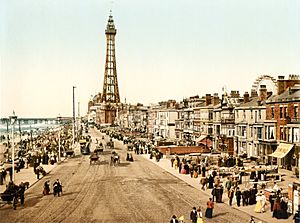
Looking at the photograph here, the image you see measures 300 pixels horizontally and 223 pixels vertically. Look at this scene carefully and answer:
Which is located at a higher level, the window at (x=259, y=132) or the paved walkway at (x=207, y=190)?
the window at (x=259, y=132)

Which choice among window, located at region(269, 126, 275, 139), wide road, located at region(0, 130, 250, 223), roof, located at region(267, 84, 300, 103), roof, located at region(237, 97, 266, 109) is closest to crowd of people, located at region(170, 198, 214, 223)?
wide road, located at region(0, 130, 250, 223)

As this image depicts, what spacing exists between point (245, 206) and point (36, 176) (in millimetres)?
21564

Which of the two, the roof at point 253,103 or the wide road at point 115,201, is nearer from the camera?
the wide road at point 115,201

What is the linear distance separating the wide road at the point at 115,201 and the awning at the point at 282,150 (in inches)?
408

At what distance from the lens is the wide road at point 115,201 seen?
23.5 metres

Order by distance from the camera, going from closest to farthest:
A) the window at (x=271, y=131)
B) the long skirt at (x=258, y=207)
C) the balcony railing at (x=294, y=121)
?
1. the long skirt at (x=258, y=207)
2. the balcony railing at (x=294, y=121)
3. the window at (x=271, y=131)

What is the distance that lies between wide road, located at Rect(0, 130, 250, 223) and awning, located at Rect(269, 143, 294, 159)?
408 inches

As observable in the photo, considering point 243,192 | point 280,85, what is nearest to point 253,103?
point 280,85

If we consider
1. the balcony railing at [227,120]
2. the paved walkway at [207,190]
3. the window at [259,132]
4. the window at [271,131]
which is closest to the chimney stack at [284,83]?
the window at [271,131]

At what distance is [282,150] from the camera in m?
40.1

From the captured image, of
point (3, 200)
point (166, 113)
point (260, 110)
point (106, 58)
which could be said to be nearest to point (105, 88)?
point (106, 58)

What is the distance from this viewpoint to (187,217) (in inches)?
919

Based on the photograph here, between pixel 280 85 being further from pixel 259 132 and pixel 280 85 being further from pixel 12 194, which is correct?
pixel 12 194

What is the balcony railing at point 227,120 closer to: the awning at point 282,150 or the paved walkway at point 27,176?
the awning at point 282,150
